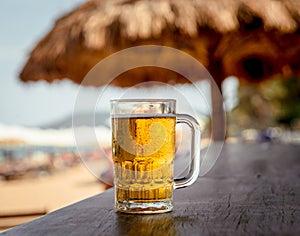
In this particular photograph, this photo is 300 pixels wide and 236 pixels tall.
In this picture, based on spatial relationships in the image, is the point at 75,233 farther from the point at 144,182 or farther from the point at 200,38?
the point at 200,38

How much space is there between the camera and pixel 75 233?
575 millimetres

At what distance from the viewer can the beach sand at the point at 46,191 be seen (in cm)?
655

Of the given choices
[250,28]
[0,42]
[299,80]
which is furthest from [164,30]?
[0,42]

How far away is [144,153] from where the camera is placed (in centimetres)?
74

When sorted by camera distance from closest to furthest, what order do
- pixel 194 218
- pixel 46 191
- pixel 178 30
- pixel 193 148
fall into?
pixel 194 218 < pixel 193 148 < pixel 178 30 < pixel 46 191

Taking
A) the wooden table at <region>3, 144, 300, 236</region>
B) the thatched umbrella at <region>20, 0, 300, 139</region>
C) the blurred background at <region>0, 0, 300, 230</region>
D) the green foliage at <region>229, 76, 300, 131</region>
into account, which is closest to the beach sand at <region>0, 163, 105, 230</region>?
the blurred background at <region>0, 0, 300, 230</region>

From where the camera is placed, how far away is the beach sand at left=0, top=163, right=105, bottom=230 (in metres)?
6.55

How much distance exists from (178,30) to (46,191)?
4217 mm

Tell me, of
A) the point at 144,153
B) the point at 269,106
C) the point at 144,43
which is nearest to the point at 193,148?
the point at 144,153

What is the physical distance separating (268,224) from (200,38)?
4.17 metres

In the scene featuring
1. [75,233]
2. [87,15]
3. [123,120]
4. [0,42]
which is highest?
[0,42]

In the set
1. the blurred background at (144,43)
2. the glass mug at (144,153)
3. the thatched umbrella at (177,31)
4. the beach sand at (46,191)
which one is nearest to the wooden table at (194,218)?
the glass mug at (144,153)

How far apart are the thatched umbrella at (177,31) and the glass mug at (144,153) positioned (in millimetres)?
3790

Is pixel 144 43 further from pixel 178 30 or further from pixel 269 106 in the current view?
pixel 269 106
